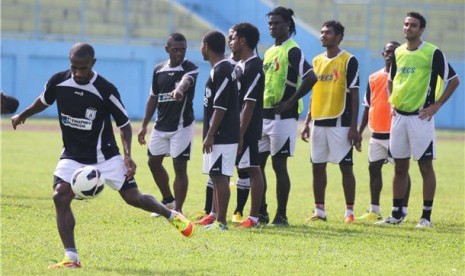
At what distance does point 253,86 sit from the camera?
466 inches

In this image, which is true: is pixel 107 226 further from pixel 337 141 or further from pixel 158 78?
pixel 337 141

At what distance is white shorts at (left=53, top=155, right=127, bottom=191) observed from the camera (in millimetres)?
9000

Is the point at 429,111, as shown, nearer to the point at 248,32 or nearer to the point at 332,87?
the point at 332,87

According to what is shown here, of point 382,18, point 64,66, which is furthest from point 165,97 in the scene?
point 382,18

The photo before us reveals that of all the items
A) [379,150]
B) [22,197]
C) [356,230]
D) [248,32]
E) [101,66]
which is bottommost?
[101,66]

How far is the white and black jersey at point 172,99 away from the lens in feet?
43.0

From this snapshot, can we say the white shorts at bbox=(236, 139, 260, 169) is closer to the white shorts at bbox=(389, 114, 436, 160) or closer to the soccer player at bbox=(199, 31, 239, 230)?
the soccer player at bbox=(199, 31, 239, 230)

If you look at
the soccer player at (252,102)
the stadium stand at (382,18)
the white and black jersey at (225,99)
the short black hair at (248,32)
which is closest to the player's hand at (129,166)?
the white and black jersey at (225,99)

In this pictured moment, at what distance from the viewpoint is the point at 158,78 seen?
522 inches

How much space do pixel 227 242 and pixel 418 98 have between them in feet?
11.9

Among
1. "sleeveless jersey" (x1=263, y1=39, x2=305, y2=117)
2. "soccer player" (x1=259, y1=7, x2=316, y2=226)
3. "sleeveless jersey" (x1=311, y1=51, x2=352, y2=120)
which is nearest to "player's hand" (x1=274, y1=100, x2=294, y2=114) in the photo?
"soccer player" (x1=259, y1=7, x2=316, y2=226)

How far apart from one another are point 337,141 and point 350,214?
3.26 feet

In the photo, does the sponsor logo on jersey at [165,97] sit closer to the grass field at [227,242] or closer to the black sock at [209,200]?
the black sock at [209,200]

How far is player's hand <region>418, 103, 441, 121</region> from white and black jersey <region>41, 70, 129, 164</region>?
4779 mm
